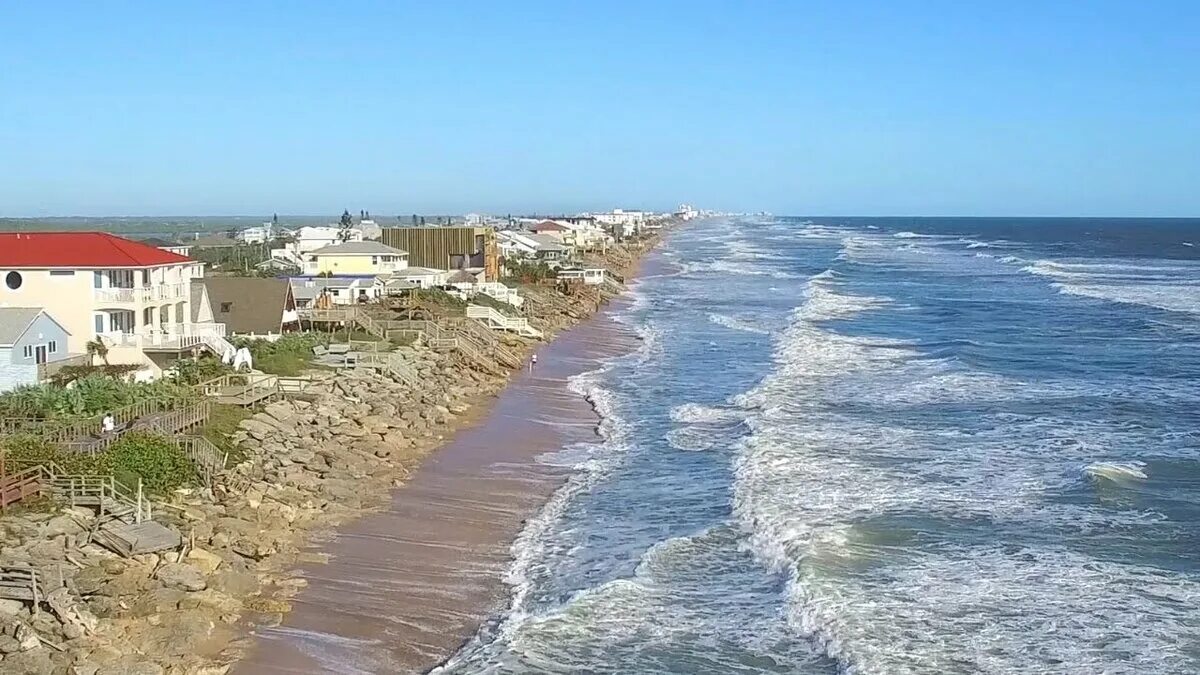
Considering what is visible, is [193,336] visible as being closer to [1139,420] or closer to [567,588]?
[567,588]

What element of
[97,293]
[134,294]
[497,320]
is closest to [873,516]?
[134,294]

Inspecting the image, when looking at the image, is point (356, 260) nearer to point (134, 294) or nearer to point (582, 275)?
point (582, 275)

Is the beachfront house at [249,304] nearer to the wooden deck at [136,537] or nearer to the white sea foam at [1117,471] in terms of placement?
the wooden deck at [136,537]

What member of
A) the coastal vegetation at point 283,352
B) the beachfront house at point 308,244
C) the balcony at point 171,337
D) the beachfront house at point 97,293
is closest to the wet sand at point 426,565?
the coastal vegetation at point 283,352

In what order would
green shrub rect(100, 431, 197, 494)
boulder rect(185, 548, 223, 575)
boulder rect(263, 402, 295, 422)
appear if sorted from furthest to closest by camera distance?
boulder rect(263, 402, 295, 422) → green shrub rect(100, 431, 197, 494) → boulder rect(185, 548, 223, 575)

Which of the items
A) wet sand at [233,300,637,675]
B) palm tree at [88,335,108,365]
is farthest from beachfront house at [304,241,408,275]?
palm tree at [88,335,108,365]

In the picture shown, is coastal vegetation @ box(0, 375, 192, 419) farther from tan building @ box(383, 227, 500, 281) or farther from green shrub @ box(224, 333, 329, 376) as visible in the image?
tan building @ box(383, 227, 500, 281)
